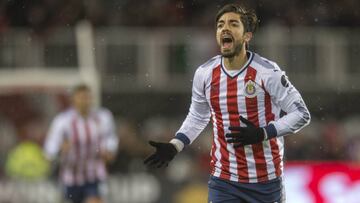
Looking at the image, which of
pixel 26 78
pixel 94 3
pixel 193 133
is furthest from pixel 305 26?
pixel 193 133

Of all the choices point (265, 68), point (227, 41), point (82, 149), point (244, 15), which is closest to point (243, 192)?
point (265, 68)

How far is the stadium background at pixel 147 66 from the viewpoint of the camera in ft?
46.5

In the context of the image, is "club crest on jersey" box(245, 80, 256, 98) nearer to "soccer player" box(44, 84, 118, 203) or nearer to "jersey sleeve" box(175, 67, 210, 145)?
"jersey sleeve" box(175, 67, 210, 145)

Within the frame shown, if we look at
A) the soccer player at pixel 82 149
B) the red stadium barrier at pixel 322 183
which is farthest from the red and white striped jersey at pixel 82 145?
the red stadium barrier at pixel 322 183

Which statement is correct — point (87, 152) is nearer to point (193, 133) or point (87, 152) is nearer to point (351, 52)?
point (193, 133)

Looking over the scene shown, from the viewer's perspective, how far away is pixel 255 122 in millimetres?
6355

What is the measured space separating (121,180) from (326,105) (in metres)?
4.41

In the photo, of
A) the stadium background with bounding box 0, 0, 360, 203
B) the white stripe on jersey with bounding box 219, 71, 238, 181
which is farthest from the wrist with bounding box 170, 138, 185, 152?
the stadium background with bounding box 0, 0, 360, 203

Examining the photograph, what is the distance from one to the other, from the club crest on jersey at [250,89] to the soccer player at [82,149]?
4108 millimetres

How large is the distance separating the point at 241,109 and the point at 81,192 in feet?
14.2

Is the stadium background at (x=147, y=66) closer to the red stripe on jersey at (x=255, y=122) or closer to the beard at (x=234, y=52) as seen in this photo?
the red stripe on jersey at (x=255, y=122)

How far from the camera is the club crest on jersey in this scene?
20.8 ft

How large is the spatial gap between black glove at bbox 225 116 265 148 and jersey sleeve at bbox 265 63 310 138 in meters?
0.08

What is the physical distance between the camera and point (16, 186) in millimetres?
13039
